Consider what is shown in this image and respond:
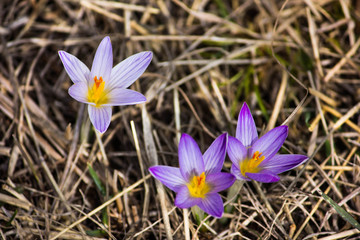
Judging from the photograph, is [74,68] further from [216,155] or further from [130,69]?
[216,155]

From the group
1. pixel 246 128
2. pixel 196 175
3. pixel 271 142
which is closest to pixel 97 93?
pixel 196 175

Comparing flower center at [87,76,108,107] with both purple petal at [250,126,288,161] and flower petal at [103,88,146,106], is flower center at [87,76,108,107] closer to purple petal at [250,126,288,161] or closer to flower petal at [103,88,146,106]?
flower petal at [103,88,146,106]

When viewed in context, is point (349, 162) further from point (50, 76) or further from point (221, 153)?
point (50, 76)

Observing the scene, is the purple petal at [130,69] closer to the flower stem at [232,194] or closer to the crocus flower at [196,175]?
the crocus flower at [196,175]

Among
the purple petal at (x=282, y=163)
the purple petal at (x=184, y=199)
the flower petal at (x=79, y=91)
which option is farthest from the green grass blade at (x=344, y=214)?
the flower petal at (x=79, y=91)

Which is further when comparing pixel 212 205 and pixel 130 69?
pixel 130 69

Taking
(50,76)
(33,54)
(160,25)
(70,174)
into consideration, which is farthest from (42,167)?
(160,25)
